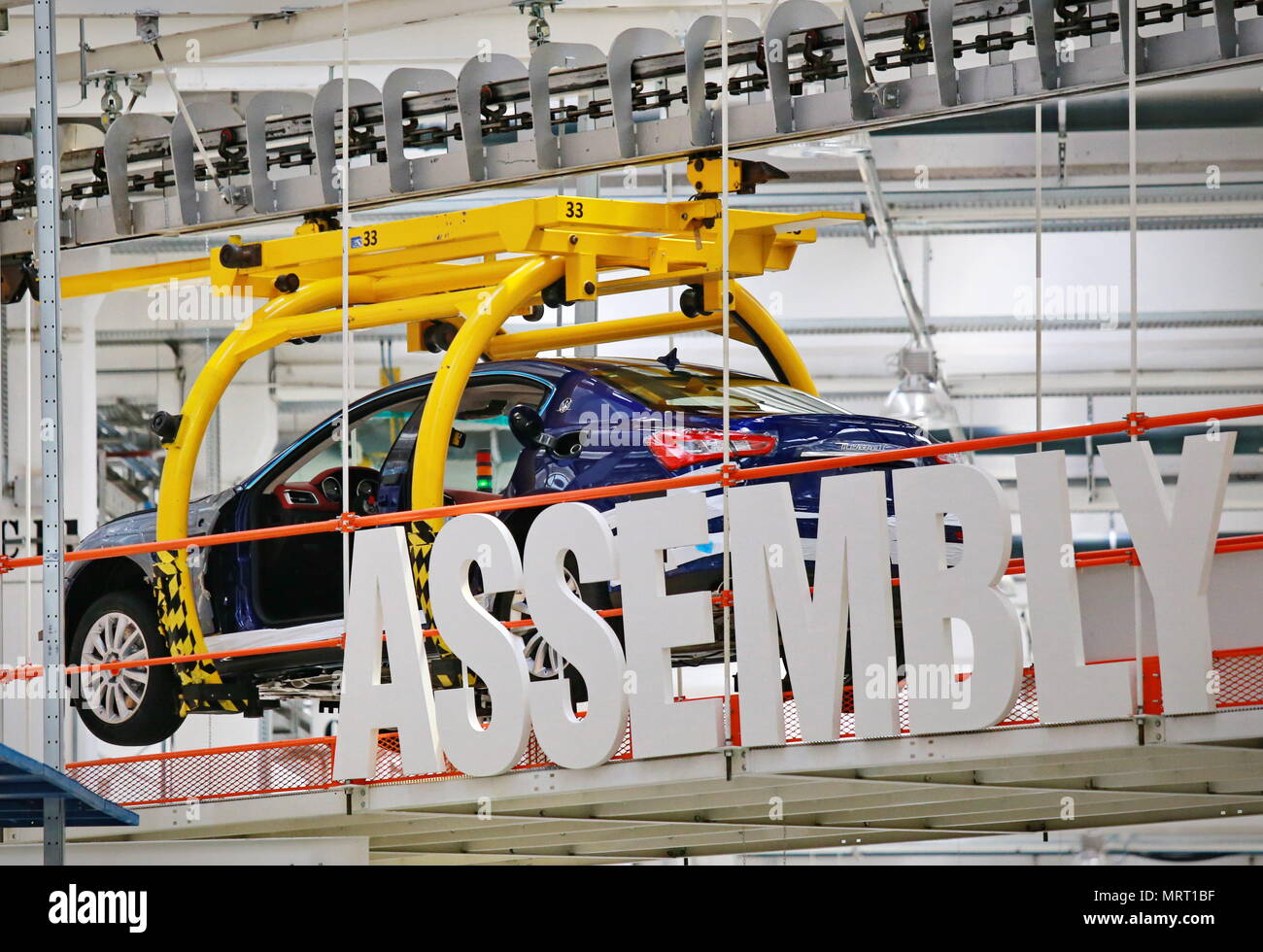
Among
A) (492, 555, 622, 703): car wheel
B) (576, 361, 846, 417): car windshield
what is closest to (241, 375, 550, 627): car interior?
(576, 361, 846, 417): car windshield

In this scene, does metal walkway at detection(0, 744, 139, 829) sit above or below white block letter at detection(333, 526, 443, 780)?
below

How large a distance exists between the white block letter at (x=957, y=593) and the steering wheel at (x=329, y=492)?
9.97 feet

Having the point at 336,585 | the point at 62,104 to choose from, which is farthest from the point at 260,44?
the point at 336,585

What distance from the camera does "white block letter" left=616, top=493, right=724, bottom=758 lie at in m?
6.26

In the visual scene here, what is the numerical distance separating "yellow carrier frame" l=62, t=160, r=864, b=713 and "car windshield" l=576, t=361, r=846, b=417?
0.36 m

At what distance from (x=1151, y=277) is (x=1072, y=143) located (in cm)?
296

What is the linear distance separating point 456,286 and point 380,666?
7.33ft

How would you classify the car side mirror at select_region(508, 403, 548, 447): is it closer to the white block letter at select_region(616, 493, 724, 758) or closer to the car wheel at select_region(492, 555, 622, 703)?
the car wheel at select_region(492, 555, 622, 703)

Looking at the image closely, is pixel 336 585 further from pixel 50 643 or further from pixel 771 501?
pixel 771 501

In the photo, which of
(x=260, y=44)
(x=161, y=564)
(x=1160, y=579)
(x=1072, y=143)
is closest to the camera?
(x=1160, y=579)

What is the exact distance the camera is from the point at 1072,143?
44.6ft

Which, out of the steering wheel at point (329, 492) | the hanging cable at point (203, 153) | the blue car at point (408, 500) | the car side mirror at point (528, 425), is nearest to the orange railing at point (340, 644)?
the blue car at point (408, 500)
